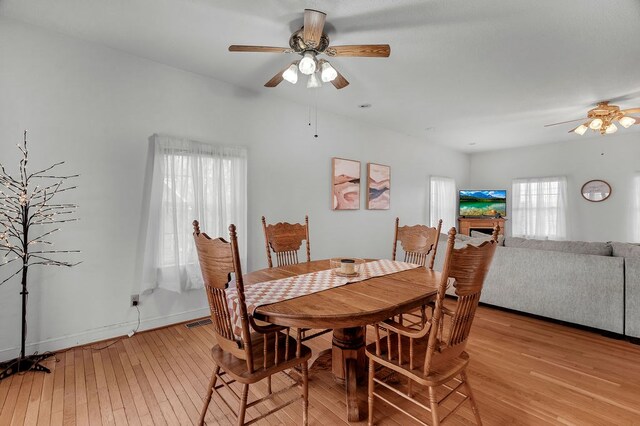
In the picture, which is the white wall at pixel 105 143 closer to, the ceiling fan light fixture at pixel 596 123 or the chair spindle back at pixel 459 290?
the chair spindle back at pixel 459 290

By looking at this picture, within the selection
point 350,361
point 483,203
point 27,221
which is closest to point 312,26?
point 350,361

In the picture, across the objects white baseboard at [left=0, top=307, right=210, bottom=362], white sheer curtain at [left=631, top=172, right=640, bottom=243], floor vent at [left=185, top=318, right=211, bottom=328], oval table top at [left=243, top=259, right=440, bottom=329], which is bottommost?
floor vent at [left=185, top=318, right=211, bottom=328]

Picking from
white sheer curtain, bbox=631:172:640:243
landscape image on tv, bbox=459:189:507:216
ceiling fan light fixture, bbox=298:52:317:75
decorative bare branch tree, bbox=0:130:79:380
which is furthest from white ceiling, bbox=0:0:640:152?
landscape image on tv, bbox=459:189:507:216

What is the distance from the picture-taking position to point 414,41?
2494 millimetres

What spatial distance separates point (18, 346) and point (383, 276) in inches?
115

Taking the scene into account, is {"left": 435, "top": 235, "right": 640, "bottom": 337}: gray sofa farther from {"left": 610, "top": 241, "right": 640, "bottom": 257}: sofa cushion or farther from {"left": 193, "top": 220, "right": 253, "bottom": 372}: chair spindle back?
{"left": 193, "top": 220, "right": 253, "bottom": 372}: chair spindle back

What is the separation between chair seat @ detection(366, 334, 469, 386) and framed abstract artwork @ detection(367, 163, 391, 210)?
352cm

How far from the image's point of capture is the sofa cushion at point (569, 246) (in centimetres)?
297

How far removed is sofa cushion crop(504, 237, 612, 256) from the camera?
297 centimetres

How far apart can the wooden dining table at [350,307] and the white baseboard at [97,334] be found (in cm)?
158

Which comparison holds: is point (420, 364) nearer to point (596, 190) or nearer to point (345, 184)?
point (345, 184)

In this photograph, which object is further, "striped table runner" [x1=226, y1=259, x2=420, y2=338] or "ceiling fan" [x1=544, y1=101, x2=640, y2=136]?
"ceiling fan" [x1=544, y1=101, x2=640, y2=136]

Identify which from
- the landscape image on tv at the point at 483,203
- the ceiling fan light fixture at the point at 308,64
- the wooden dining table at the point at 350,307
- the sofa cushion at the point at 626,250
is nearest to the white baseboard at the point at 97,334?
the wooden dining table at the point at 350,307

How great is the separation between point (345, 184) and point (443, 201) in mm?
3078
